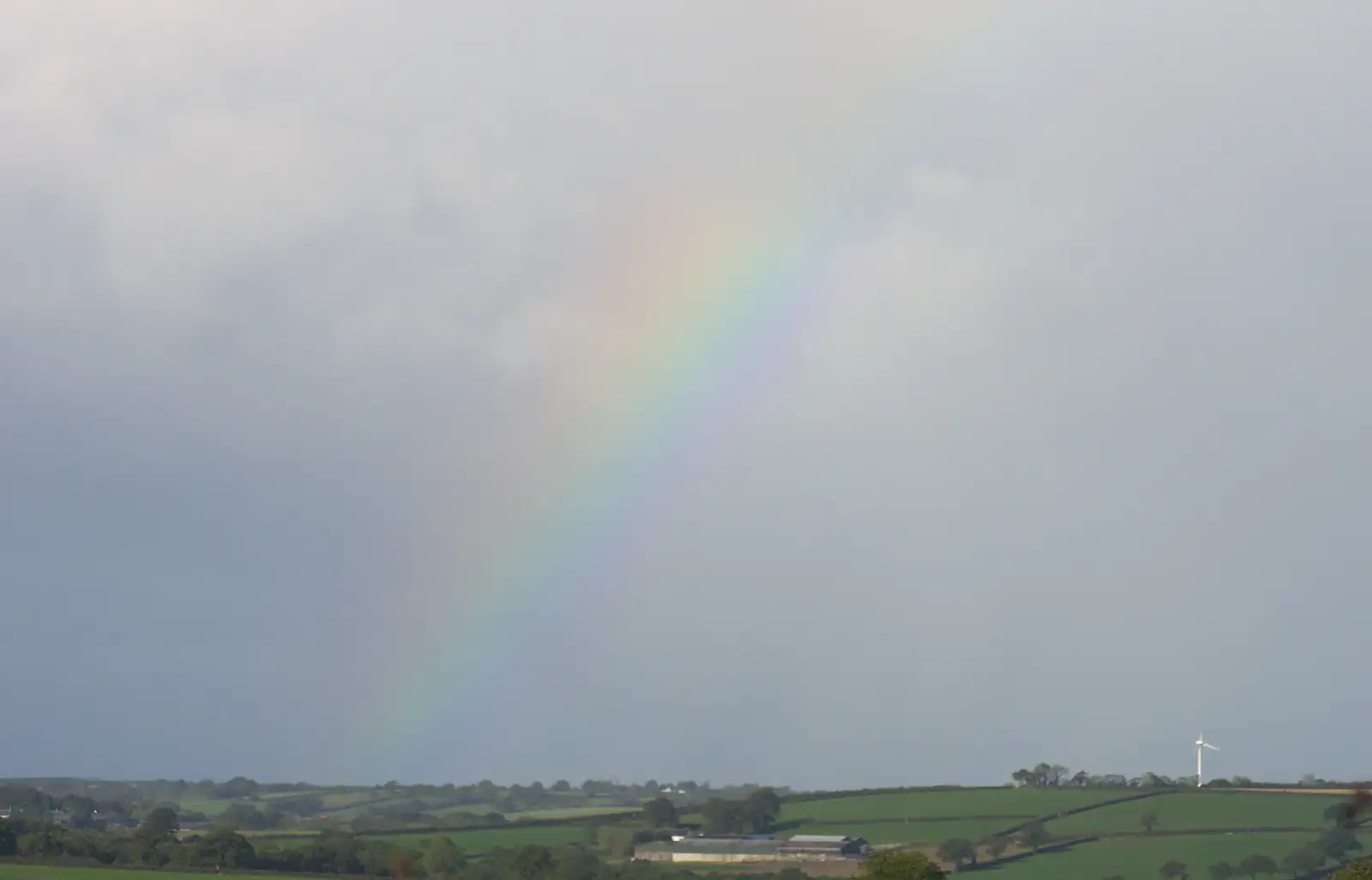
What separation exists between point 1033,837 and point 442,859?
47.5 metres

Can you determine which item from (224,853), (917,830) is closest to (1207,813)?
(917,830)

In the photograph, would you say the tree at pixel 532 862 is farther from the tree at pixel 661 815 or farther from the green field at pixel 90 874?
the tree at pixel 661 815

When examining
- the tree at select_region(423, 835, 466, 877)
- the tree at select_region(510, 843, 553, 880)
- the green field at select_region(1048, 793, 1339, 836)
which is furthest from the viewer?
the green field at select_region(1048, 793, 1339, 836)

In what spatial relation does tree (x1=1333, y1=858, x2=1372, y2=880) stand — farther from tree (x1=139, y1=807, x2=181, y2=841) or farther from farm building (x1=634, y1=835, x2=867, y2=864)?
tree (x1=139, y1=807, x2=181, y2=841)

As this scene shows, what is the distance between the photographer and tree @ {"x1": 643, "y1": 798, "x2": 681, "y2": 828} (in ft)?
445

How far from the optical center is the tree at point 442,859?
344 ft

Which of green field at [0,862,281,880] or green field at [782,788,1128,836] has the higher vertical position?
green field at [782,788,1128,836]

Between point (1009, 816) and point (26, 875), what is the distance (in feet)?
275

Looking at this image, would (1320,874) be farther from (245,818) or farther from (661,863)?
(245,818)

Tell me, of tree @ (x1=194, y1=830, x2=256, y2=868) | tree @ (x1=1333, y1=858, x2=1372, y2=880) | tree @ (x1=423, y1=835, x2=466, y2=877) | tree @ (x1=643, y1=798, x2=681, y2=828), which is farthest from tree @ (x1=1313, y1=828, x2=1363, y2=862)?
tree @ (x1=194, y1=830, x2=256, y2=868)

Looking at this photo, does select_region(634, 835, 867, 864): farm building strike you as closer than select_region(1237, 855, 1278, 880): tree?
No

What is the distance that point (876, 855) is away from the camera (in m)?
73.1

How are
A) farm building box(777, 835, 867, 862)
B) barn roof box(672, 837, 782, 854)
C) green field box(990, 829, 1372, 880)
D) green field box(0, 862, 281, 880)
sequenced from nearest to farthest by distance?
green field box(0, 862, 281, 880) → green field box(990, 829, 1372, 880) → farm building box(777, 835, 867, 862) → barn roof box(672, 837, 782, 854)

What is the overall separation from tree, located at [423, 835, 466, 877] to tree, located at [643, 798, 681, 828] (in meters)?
26.0
